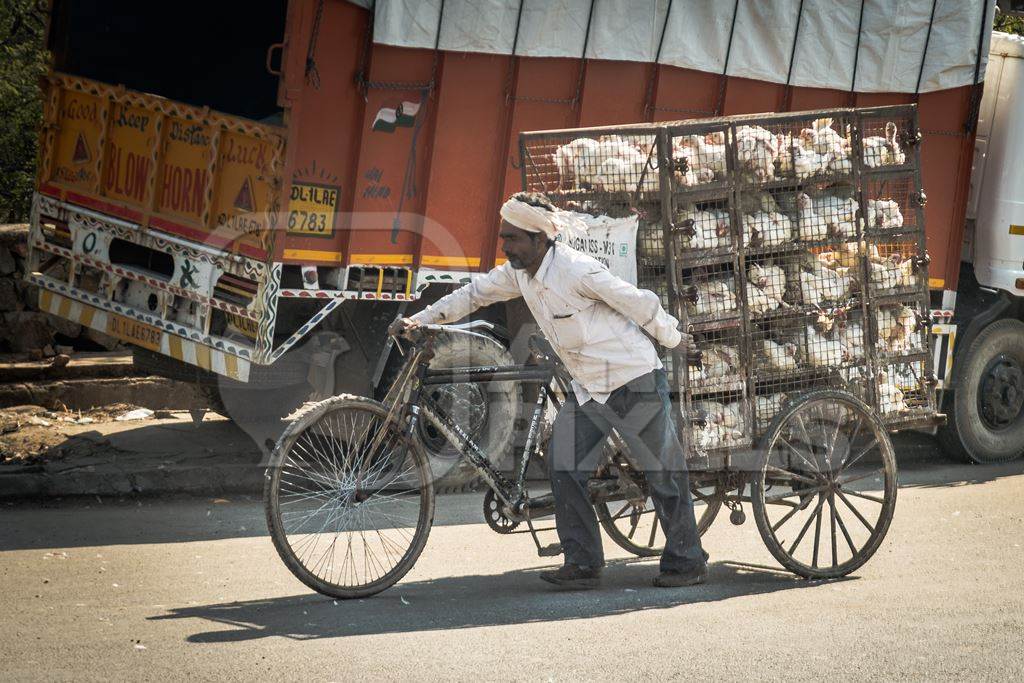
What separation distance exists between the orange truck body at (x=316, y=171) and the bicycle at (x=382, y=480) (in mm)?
2186

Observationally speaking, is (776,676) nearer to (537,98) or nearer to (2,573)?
(2,573)

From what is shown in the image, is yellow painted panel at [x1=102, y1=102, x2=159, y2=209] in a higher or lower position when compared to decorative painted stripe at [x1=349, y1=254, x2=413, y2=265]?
higher

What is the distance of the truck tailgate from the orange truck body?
0.04 feet

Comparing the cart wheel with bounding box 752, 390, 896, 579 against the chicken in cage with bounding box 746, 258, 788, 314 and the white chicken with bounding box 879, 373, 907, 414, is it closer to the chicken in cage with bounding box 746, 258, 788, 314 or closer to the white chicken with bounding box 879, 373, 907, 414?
the white chicken with bounding box 879, 373, 907, 414

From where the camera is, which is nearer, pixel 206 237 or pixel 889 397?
pixel 889 397

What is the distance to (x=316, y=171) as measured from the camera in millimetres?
7793

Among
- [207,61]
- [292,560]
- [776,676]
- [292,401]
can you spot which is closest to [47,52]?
[207,61]

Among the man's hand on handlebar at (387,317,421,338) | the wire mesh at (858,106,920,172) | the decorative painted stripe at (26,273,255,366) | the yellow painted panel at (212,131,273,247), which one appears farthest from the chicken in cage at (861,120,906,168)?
the decorative painted stripe at (26,273,255,366)

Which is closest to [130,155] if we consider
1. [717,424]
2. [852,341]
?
[717,424]

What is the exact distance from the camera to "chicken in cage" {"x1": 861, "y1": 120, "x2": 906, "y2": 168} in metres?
6.52

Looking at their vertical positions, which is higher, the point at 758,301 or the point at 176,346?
the point at 758,301

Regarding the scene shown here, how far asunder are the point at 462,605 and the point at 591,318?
1330 millimetres

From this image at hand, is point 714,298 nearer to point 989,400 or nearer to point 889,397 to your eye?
point 889,397

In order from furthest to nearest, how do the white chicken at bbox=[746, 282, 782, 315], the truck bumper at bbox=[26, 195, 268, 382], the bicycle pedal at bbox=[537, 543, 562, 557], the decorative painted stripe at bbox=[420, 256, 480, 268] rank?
1. the decorative painted stripe at bbox=[420, 256, 480, 268]
2. the truck bumper at bbox=[26, 195, 268, 382]
3. the white chicken at bbox=[746, 282, 782, 315]
4. the bicycle pedal at bbox=[537, 543, 562, 557]
